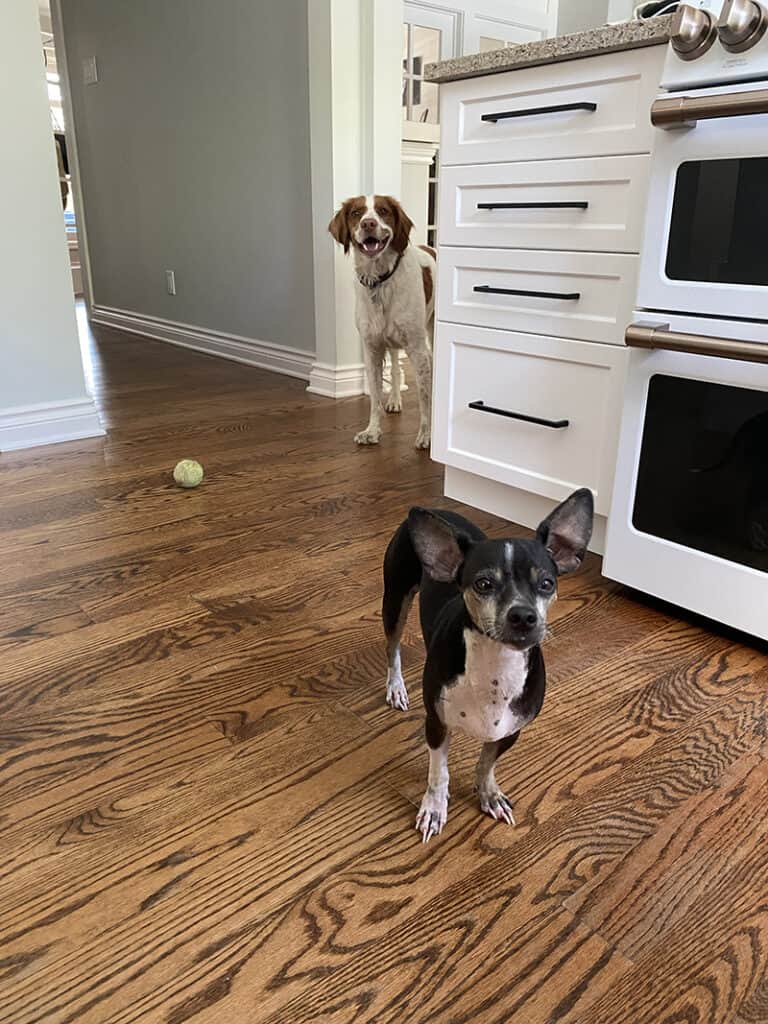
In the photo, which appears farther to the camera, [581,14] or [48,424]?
[581,14]

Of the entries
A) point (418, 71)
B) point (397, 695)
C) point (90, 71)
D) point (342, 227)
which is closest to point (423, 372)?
point (342, 227)

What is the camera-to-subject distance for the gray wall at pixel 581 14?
352 cm

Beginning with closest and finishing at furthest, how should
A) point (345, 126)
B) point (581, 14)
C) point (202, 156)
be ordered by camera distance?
point (345, 126)
point (581, 14)
point (202, 156)

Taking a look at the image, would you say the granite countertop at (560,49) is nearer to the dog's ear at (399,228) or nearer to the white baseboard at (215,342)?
the dog's ear at (399,228)

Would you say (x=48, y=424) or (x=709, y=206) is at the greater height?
(x=709, y=206)

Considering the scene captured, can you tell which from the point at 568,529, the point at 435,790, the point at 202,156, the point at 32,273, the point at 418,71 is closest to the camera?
the point at 568,529

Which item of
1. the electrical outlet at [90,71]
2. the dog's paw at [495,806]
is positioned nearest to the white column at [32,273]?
the dog's paw at [495,806]

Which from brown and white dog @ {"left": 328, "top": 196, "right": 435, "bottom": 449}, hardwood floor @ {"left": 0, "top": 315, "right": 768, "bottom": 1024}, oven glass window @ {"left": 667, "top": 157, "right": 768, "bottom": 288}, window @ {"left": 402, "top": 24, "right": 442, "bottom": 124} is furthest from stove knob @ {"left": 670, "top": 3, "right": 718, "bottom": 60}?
window @ {"left": 402, "top": 24, "right": 442, "bottom": 124}

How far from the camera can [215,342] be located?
4543 mm

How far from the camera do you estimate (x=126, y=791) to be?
3.60 ft

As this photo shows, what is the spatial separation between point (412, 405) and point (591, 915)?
9.11 ft

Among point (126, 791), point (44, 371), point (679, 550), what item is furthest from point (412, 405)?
point (126, 791)

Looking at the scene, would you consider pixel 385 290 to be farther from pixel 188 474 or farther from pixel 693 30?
Result: pixel 693 30

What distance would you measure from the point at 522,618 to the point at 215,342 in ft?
13.4
